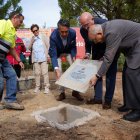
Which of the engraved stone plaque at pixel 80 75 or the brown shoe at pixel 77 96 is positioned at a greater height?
the engraved stone plaque at pixel 80 75

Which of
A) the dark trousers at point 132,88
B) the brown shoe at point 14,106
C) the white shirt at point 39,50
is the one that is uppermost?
the white shirt at point 39,50

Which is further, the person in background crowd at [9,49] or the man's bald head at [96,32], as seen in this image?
the person in background crowd at [9,49]

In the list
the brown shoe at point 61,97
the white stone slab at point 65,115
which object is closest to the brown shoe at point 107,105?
the white stone slab at point 65,115

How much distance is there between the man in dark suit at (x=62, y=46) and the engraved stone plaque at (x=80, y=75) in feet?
1.10

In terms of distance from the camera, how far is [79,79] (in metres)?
6.10

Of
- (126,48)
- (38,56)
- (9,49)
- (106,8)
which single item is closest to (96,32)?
(126,48)

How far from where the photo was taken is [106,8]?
1485 cm

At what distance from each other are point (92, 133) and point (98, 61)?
155 cm

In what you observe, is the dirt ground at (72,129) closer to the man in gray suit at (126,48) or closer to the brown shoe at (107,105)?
the brown shoe at (107,105)

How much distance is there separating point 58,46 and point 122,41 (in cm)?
180

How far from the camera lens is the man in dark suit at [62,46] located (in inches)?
258

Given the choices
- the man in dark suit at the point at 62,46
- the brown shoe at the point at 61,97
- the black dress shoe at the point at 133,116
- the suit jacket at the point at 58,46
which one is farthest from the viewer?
the brown shoe at the point at 61,97

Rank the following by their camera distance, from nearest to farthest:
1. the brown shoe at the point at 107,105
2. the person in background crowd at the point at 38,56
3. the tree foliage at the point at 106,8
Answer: the brown shoe at the point at 107,105, the person in background crowd at the point at 38,56, the tree foliage at the point at 106,8

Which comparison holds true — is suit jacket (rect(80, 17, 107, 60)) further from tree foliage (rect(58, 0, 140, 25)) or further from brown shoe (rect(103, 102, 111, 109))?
tree foliage (rect(58, 0, 140, 25))
